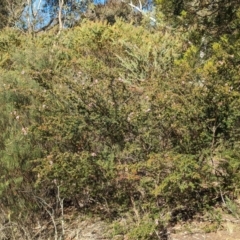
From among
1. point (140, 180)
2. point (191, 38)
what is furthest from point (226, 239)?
point (191, 38)

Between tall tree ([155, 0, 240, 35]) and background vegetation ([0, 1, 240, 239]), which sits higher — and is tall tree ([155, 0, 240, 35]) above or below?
above

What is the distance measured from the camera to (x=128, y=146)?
4117 mm

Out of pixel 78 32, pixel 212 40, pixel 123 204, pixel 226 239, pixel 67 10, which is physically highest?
pixel 67 10

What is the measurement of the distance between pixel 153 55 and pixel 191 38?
0.81 m

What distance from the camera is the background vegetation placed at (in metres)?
4.02

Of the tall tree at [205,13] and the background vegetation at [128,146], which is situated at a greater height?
the tall tree at [205,13]

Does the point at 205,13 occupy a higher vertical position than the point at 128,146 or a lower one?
higher

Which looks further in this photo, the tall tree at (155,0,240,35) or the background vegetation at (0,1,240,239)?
the tall tree at (155,0,240,35)

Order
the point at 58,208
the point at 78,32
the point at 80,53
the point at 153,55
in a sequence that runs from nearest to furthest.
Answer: the point at 58,208 < the point at 153,55 < the point at 80,53 < the point at 78,32

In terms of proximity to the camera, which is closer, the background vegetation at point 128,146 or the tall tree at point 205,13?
the background vegetation at point 128,146

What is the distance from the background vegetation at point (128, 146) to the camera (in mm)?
4016

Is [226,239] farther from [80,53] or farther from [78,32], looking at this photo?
[78,32]

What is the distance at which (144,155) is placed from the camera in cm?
413

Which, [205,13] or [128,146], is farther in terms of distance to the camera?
[205,13]
